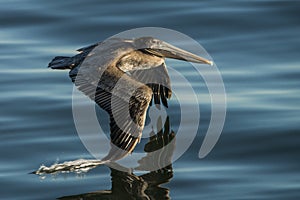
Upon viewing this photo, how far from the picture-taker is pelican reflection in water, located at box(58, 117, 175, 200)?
354 inches

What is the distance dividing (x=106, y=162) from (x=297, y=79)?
3184 millimetres

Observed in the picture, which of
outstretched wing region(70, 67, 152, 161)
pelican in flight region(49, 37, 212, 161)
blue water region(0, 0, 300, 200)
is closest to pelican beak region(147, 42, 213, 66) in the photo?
pelican in flight region(49, 37, 212, 161)

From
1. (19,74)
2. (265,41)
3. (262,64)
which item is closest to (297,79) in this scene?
(262,64)

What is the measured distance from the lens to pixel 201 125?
35.3ft

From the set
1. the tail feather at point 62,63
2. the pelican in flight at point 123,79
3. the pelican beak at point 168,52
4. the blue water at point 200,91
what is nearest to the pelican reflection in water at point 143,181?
the blue water at point 200,91

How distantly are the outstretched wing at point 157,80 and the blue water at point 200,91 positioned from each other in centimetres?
58

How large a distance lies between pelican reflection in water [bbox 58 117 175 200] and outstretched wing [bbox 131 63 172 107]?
544mm

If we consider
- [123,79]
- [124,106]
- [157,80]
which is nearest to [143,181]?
[124,106]

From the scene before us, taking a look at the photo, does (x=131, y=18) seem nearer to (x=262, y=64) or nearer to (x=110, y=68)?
(x=262, y=64)

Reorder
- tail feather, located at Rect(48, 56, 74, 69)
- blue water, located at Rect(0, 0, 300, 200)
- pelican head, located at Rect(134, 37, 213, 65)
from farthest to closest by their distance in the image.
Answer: pelican head, located at Rect(134, 37, 213, 65) < tail feather, located at Rect(48, 56, 74, 69) < blue water, located at Rect(0, 0, 300, 200)

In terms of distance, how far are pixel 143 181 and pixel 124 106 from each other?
767mm

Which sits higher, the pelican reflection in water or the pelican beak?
the pelican beak

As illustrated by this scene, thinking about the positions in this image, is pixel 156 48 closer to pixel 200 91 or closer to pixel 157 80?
pixel 157 80

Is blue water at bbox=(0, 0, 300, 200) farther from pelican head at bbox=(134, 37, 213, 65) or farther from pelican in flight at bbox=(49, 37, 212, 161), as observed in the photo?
pelican head at bbox=(134, 37, 213, 65)
